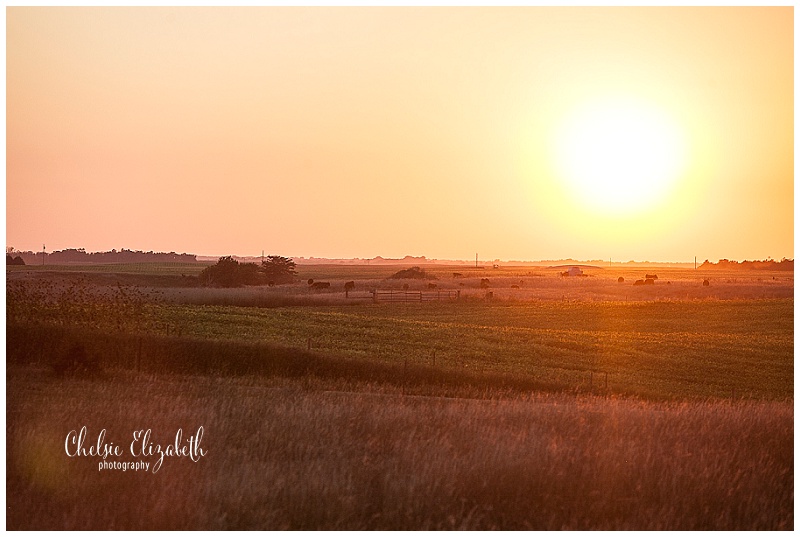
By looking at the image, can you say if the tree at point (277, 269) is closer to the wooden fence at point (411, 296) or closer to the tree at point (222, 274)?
the tree at point (222, 274)

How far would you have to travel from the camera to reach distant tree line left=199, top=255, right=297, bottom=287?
6609 cm

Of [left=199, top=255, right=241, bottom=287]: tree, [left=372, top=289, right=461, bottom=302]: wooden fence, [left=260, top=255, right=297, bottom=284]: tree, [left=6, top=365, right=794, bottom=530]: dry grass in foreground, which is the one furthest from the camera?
[left=260, top=255, right=297, bottom=284]: tree

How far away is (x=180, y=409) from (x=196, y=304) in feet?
111

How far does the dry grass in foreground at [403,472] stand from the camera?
1028cm

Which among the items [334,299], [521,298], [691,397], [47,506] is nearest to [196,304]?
[334,299]

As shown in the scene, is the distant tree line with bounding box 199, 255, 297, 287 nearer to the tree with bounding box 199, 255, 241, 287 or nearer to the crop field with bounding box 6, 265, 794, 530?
the tree with bounding box 199, 255, 241, 287

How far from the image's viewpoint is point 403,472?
35.8 ft

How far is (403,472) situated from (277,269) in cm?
6491

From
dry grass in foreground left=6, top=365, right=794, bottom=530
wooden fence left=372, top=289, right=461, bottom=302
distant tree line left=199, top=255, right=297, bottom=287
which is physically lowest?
dry grass in foreground left=6, top=365, right=794, bottom=530

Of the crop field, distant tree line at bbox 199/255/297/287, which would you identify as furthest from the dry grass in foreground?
distant tree line at bbox 199/255/297/287

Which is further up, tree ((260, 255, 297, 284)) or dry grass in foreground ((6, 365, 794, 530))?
tree ((260, 255, 297, 284))

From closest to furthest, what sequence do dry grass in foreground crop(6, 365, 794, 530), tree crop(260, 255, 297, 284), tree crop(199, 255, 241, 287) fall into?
1. dry grass in foreground crop(6, 365, 794, 530)
2. tree crop(199, 255, 241, 287)
3. tree crop(260, 255, 297, 284)

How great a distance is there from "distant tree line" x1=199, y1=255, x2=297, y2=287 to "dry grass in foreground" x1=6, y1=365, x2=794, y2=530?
51608 millimetres

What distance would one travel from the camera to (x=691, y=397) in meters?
24.5
